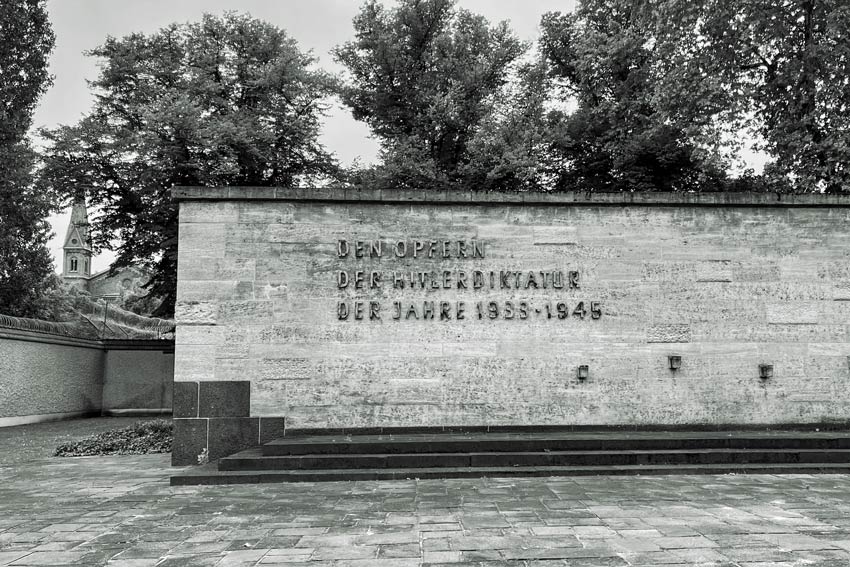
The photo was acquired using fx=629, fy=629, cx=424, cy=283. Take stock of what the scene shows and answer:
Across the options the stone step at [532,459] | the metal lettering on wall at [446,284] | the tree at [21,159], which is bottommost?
the stone step at [532,459]

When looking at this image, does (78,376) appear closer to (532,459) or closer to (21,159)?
(21,159)

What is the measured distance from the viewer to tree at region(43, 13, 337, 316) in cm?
1777

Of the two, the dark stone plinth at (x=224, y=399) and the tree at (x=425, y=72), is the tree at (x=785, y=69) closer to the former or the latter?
the tree at (x=425, y=72)

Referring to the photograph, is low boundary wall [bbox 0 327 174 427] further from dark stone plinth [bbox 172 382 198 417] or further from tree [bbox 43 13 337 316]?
dark stone plinth [bbox 172 382 198 417]

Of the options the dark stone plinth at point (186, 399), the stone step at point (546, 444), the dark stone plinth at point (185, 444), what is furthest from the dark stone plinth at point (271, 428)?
the dark stone plinth at point (186, 399)

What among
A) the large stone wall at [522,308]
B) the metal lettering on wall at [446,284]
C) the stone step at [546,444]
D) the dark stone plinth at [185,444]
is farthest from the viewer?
the metal lettering on wall at [446,284]

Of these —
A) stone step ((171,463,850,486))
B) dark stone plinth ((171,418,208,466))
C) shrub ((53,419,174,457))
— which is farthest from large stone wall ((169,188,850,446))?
shrub ((53,419,174,457))

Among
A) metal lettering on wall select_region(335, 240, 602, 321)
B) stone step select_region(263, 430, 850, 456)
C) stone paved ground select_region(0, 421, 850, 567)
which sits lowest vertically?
stone paved ground select_region(0, 421, 850, 567)

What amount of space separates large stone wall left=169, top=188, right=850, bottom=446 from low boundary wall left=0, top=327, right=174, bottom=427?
1143cm

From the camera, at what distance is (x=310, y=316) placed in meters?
9.02

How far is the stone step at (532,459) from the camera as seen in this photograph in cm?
755

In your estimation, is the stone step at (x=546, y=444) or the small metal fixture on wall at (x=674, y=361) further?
the small metal fixture on wall at (x=674, y=361)

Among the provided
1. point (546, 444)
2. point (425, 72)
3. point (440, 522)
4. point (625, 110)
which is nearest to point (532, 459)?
point (546, 444)

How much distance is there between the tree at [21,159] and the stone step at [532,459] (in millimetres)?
17438
